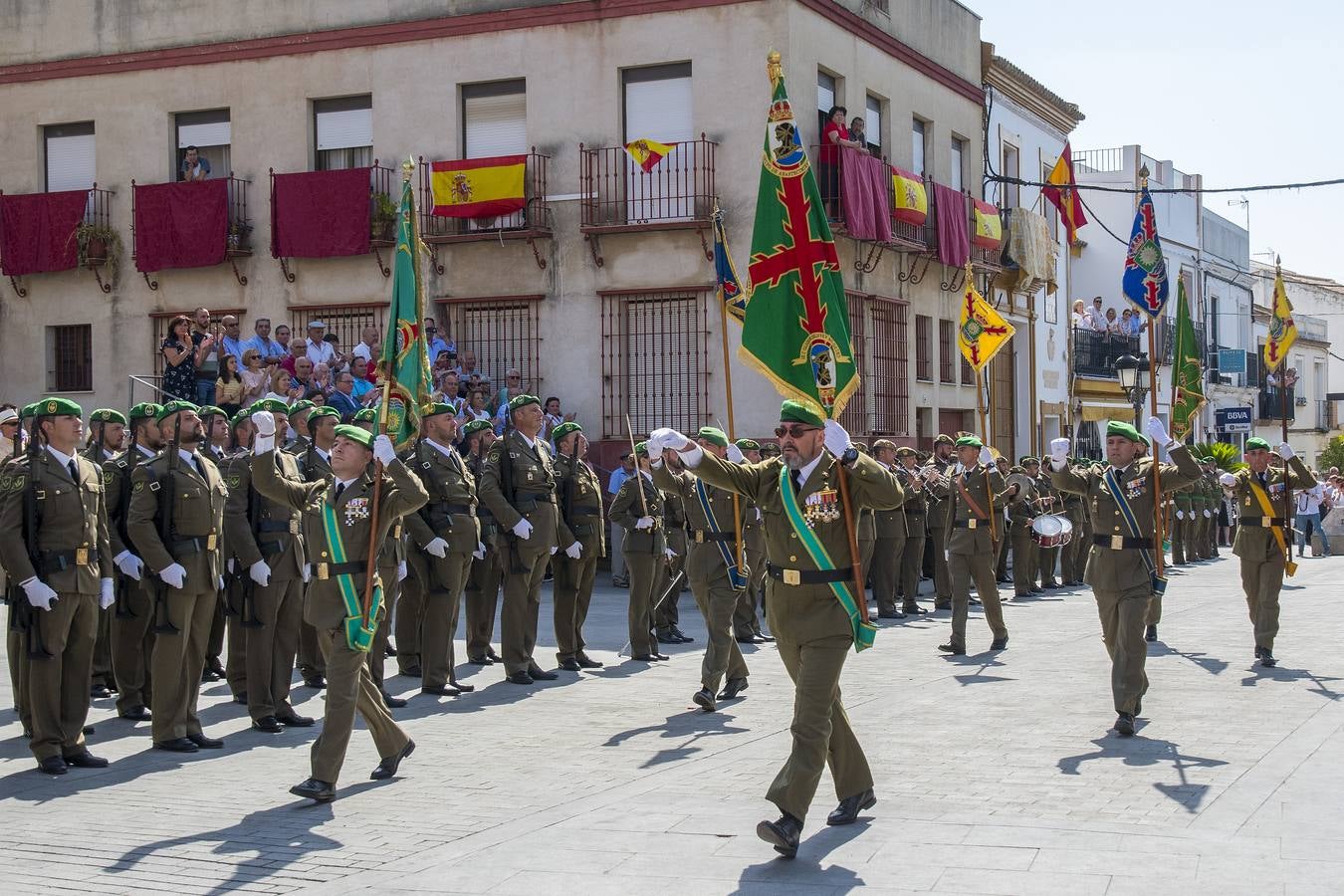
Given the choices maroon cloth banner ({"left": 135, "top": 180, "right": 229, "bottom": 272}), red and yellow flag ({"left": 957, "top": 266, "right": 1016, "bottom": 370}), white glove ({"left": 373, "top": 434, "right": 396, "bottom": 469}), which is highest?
maroon cloth banner ({"left": 135, "top": 180, "right": 229, "bottom": 272})

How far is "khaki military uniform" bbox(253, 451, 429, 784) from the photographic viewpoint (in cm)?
848

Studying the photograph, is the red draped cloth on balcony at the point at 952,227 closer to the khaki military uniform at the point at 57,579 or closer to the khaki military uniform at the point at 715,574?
the khaki military uniform at the point at 715,574

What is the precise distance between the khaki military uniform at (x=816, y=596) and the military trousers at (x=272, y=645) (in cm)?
433

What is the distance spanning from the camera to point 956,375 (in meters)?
29.7

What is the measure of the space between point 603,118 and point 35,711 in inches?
629

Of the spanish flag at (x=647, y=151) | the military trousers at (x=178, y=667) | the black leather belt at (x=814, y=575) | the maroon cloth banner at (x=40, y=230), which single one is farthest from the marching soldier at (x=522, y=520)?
the maroon cloth banner at (x=40, y=230)

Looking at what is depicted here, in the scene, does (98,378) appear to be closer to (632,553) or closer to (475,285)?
(475,285)

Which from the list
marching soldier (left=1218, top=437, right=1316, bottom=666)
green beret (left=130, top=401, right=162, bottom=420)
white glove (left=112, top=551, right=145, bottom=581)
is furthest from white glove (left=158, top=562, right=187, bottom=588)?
marching soldier (left=1218, top=437, right=1316, bottom=666)

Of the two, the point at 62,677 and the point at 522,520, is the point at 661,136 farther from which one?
the point at 62,677

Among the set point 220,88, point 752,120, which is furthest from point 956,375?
point 220,88

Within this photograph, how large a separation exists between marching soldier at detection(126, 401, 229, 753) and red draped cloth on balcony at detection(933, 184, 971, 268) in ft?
62.3

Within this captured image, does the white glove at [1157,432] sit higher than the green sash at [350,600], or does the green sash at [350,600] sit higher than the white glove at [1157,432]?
the white glove at [1157,432]

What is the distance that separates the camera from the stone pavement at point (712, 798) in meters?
6.96

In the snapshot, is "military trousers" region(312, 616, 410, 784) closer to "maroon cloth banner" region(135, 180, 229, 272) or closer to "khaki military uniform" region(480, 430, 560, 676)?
"khaki military uniform" region(480, 430, 560, 676)
